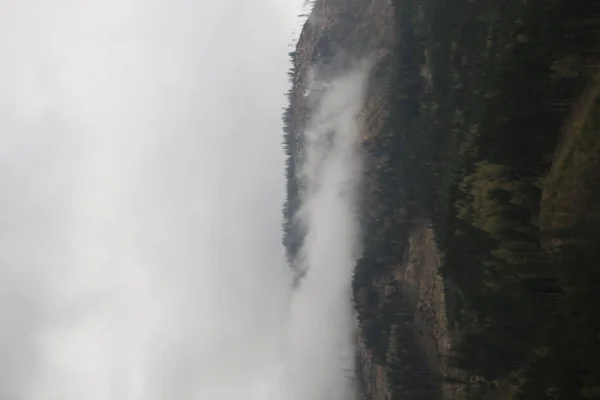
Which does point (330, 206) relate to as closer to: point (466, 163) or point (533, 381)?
point (466, 163)

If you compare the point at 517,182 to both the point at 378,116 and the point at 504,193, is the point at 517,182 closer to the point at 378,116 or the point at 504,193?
the point at 504,193

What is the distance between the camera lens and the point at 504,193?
314 feet

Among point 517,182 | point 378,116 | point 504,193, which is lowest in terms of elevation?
point 504,193

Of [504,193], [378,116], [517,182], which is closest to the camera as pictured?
[517,182]

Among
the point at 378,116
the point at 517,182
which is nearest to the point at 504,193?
the point at 517,182

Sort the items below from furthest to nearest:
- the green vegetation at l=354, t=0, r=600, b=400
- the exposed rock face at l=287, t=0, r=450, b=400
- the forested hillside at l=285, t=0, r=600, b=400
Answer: the exposed rock face at l=287, t=0, r=450, b=400 → the forested hillside at l=285, t=0, r=600, b=400 → the green vegetation at l=354, t=0, r=600, b=400

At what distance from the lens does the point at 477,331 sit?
100 meters

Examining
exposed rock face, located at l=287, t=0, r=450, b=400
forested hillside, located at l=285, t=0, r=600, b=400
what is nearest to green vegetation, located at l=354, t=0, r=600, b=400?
forested hillside, located at l=285, t=0, r=600, b=400

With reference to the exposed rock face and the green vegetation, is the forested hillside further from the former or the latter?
the exposed rock face

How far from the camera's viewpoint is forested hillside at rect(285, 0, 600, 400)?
76.3m

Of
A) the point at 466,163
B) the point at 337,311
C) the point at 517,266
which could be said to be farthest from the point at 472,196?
the point at 337,311

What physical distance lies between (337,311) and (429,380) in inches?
2690

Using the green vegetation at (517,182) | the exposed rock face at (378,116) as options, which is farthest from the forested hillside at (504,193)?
the exposed rock face at (378,116)

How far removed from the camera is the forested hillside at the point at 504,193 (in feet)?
250
